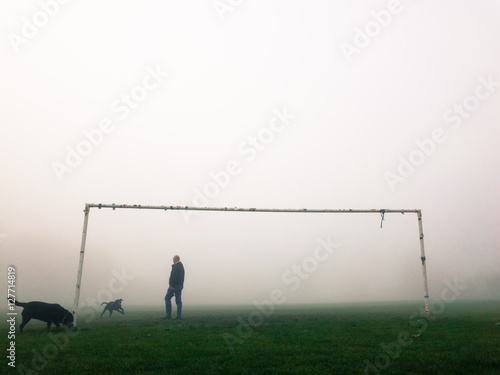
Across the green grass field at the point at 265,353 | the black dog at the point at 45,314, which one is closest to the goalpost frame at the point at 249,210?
the black dog at the point at 45,314

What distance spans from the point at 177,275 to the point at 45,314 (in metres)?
5.45

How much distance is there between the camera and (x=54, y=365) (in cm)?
515

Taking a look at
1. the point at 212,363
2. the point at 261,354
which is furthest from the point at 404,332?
the point at 212,363

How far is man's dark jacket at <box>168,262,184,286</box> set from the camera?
14.3 metres

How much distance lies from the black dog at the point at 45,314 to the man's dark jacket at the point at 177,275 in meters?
4.52

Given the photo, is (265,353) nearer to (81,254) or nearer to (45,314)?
(45,314)

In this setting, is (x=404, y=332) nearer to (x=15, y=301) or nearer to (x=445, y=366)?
(x=445, y=366)

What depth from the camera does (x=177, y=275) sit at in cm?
1436

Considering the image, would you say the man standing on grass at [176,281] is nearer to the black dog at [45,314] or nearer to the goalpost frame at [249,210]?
the goalpost frame at [249,210]

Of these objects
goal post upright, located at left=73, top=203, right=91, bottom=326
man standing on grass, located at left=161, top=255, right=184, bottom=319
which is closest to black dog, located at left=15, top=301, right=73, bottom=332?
goal post upright, located at left=73, top=203, right=91, bottom=326

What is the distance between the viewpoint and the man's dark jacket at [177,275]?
14281mm

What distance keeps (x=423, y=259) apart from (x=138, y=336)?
11.3 meters

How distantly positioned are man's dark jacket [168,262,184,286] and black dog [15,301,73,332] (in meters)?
4.52

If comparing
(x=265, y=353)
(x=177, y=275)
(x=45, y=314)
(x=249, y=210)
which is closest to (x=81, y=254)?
(x=45, y=314)
